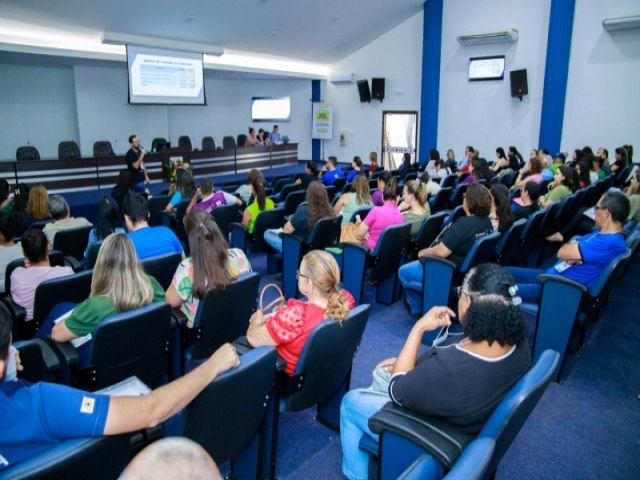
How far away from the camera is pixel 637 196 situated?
16.2 feet

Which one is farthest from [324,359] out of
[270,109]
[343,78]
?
[270,109]

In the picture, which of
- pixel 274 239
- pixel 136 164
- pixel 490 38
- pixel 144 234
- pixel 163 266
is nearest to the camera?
pixel 163 266

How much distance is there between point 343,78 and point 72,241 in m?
12.0

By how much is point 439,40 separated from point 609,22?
3.99 meters

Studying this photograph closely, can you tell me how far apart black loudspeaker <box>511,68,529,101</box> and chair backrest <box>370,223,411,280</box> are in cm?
845

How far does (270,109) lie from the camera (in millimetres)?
16047

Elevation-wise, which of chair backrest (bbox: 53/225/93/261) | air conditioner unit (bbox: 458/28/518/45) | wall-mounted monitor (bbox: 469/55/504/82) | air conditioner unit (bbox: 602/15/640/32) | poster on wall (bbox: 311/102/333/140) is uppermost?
air conditioner unit (bbox: 458/28/518/45)

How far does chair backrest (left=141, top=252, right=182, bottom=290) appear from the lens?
311cm

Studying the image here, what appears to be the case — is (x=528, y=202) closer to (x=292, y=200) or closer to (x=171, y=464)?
(x=292, y=200)

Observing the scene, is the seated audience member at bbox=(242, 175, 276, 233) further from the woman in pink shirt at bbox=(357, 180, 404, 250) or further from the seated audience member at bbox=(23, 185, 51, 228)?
the seated audience member at bbox=(23, 185, 51, 228)

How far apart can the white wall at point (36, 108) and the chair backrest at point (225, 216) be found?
27.5 ft

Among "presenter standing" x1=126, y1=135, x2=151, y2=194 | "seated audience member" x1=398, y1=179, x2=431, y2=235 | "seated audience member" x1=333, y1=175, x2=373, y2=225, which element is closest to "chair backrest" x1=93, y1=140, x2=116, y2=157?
"presenter standing" x1=126, y1=135, x2=151, y2=194

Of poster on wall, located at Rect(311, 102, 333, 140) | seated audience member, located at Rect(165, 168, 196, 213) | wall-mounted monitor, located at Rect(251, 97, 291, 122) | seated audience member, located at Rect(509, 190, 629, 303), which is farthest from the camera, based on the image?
wall-mounted monitor, located at Rect(251, 97, 291, 122)

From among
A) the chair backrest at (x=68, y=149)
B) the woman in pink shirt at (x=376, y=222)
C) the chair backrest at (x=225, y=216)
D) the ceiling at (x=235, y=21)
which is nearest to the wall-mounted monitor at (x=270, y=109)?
the ceiling at (x=235, y=21)
